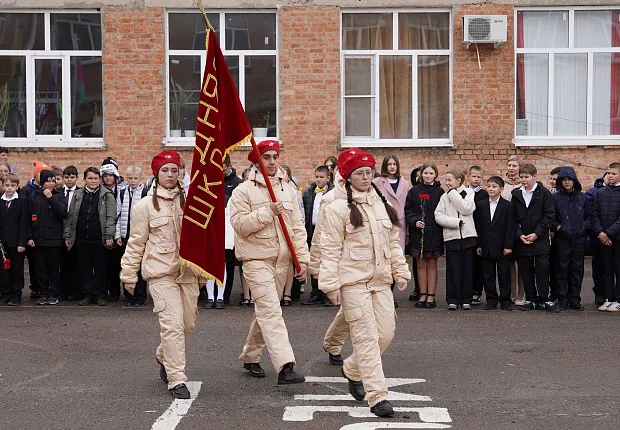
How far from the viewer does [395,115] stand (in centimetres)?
1794

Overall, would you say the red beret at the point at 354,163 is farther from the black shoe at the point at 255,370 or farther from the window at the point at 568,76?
the window at the point at 568,76

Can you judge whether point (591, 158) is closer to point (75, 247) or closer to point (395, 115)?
point (395, 115)

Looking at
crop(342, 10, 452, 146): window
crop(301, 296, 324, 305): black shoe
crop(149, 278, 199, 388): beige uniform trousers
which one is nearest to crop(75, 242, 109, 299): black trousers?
crop(301, 296, 324, 305): black shoe

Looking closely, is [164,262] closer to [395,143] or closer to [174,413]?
[174,413]

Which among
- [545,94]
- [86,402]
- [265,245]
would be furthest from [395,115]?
[86,402]

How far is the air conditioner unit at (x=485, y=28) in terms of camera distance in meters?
17.0

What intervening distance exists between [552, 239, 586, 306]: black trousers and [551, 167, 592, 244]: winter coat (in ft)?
0.27

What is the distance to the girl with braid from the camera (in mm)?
7332

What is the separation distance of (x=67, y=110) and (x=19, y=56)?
1.33m

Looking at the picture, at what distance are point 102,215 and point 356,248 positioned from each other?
19.7 feet

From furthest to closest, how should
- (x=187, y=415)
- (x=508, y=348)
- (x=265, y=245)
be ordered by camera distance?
(x=508, y=348) → (x=265, y=245) → (x=187, y=415)

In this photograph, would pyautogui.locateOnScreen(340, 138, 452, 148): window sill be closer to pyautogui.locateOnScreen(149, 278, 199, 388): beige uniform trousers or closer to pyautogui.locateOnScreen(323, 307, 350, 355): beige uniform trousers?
pyautogui.locateOnScreen(323, 307, 350, 355): beige uniform trousers

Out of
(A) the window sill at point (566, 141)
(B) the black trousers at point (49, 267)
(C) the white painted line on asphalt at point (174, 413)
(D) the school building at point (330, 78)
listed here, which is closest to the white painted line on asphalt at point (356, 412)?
(C) the white painted line on asphalt at point (174, 413)

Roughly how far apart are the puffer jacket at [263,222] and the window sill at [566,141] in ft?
32.6
